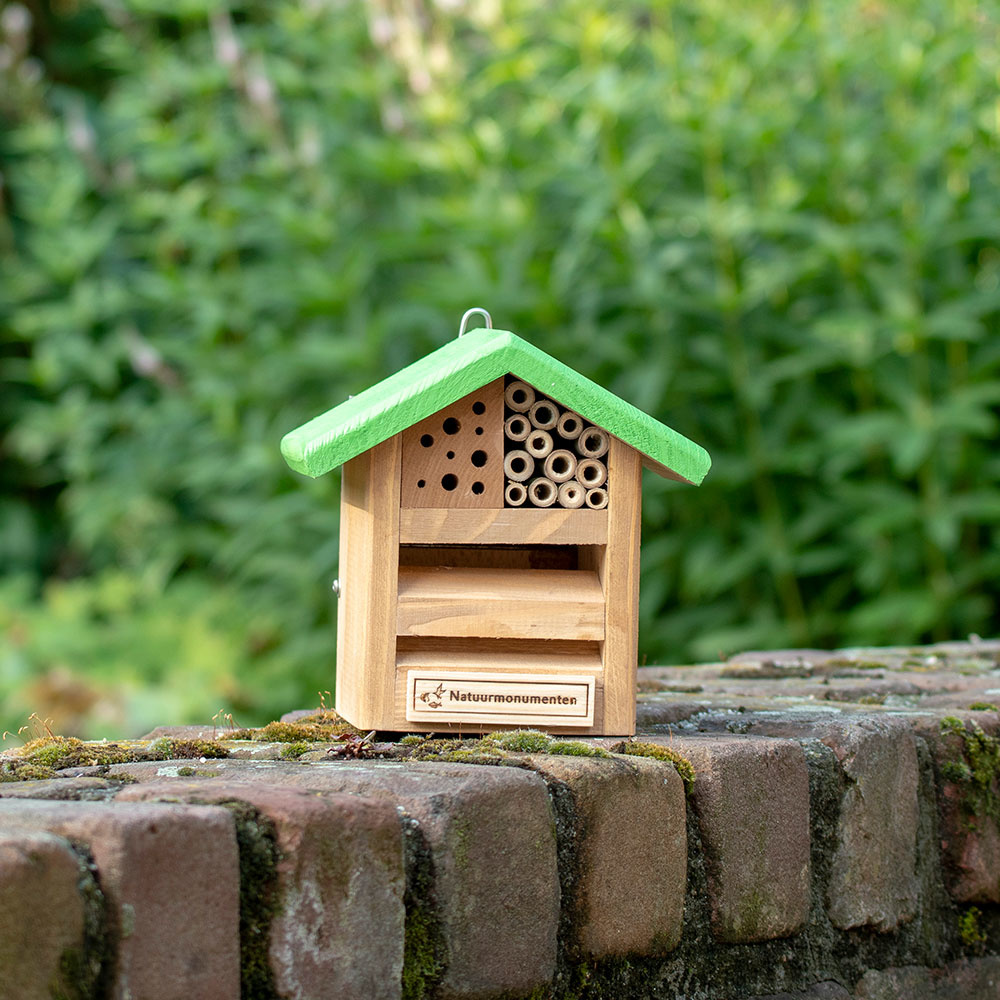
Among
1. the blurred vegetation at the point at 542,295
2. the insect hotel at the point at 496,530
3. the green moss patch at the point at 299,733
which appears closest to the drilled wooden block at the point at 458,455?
the insect hotel at the point at 496,530

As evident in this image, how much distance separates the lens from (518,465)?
172 centimetres

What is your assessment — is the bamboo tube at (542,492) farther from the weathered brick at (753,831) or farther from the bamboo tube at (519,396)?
the weathered brick at (753,831)

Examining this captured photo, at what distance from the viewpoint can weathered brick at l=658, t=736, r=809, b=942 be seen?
1.60 m

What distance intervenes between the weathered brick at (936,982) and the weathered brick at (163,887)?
971 millimetres

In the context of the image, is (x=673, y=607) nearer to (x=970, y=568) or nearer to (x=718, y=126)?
(x=970, y=568)

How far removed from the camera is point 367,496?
169cm

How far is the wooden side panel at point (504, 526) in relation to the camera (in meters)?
1.70

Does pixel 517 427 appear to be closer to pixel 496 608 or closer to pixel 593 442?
pixel 593 442

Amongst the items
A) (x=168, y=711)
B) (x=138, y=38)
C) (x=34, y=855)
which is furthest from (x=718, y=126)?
(x=34, y=855)

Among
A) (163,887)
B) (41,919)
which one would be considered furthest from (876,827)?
(41,919)

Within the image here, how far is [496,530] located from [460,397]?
0.18 m

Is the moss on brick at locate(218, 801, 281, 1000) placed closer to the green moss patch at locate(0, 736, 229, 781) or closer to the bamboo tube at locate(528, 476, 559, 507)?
the green moss patch at locate(0, 736, 229, 781)

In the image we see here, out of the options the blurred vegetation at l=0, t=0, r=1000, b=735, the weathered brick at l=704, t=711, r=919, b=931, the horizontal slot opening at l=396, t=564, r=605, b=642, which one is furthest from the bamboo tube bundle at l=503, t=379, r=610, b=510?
the blurred vegetation at l=0, t=0, r=1000, b=735

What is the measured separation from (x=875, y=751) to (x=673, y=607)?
261cm
